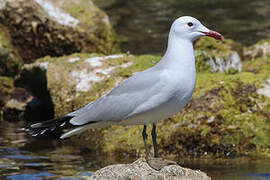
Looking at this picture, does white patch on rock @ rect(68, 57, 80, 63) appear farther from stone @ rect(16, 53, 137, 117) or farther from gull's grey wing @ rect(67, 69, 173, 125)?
gull's grey wing @ rect(67, 69, 173, 125)

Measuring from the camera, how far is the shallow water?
8.05 meters

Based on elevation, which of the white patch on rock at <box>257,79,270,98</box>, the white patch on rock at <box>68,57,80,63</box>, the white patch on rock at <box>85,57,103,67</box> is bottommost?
the white patch on rock at <box>257,79,270,98</box>

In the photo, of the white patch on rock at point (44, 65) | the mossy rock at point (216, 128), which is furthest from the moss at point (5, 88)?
the mossy rock at point (216, 128)

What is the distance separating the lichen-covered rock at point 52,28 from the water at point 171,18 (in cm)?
240

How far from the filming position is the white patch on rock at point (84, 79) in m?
9.67

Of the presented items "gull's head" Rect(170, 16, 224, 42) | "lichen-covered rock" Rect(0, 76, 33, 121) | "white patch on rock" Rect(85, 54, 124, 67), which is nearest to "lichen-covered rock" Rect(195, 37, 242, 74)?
"white patch on rock" Rect(85, 54, 124, 67)

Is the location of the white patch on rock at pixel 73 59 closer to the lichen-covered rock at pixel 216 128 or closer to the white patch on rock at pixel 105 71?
the white patch on rock at pixel 105 71

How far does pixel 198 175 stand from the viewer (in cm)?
634

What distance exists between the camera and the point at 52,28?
1287 cm

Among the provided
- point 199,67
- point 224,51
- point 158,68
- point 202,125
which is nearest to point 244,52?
point 224,51

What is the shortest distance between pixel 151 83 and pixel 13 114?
238 inches

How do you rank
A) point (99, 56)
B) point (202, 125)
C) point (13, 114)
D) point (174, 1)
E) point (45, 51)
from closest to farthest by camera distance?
point (202, 125), point (99, 56), point (13, 114), point (45, 51), point (174, 1)

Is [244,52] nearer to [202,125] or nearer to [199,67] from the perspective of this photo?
[199,67]

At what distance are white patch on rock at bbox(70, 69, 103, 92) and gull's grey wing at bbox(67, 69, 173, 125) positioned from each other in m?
3.09
